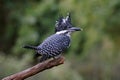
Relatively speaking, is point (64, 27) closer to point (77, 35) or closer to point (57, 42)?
point (57, 42)

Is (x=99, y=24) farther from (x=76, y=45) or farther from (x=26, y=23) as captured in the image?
(x=26, y=23)

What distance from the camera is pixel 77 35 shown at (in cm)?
639

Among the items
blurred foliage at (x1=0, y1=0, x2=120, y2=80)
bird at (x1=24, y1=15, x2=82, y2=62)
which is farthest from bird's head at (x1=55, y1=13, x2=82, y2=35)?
blurred foliage at (x1=0, y1=0, x2=120, y2=80)

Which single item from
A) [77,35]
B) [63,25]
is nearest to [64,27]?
[63,25]

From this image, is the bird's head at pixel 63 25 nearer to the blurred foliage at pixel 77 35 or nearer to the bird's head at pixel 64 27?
the bird's head at pixel 64 27

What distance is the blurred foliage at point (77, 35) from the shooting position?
5.97 meters

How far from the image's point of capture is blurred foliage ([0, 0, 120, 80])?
19.6 ft

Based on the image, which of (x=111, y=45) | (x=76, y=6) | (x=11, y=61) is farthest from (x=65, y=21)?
(x=11, y=61)

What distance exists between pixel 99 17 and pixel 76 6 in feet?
0.81

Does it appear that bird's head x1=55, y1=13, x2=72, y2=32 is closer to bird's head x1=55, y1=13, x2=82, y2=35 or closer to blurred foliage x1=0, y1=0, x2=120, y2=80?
bird's head x1=55, y1=13, x2=82, y2=35

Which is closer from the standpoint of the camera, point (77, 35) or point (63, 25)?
point (63, 25)

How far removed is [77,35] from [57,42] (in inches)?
141

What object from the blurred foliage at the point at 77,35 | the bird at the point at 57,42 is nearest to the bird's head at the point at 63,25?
the bird at the point at 57,42

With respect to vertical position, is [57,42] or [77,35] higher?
[77,35]
